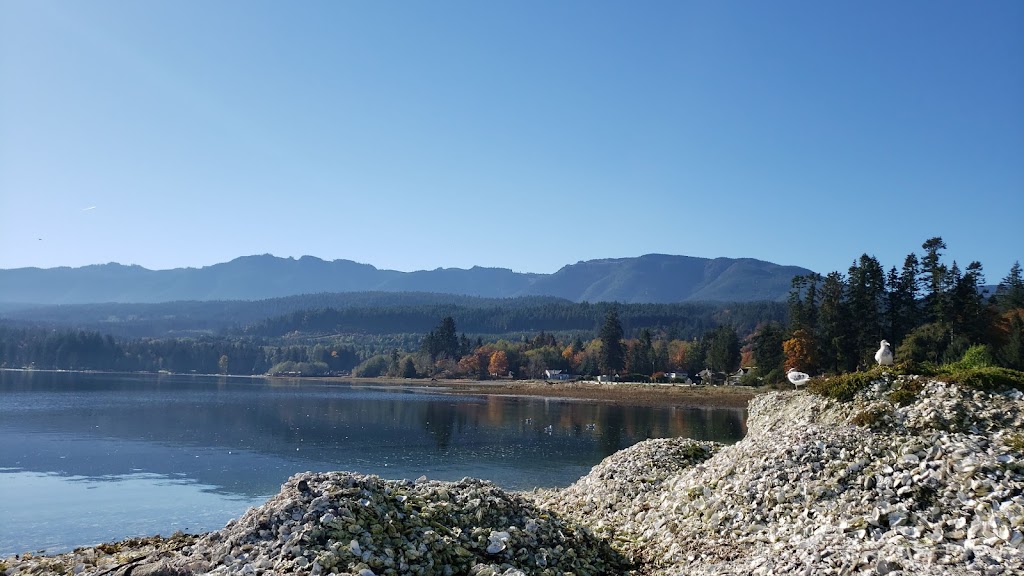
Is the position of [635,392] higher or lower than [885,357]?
lower

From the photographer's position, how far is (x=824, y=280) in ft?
270

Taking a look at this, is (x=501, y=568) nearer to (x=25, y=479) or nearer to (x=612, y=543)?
(x=612, y=543)

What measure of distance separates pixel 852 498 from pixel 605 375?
12030 cm

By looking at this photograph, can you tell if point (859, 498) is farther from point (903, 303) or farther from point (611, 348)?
point (611, 348)

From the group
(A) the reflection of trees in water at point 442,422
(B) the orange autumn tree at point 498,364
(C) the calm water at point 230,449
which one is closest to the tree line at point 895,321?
(C) the calm water at point 230,449

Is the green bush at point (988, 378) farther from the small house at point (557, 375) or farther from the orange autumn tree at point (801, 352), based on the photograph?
the small house at point (557, 375)

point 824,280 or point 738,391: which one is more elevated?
point 824,280

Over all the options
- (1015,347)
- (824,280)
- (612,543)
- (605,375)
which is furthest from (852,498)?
(605,375)

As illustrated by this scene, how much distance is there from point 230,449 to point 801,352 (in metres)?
64.4

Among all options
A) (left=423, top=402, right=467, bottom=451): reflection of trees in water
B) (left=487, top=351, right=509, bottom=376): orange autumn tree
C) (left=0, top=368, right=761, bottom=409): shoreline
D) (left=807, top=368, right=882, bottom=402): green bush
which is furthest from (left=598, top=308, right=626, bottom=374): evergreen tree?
(left=807, top=368, right=882, bottom=402): green bush

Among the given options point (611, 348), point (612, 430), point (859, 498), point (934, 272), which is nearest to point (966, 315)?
point (934, 272)

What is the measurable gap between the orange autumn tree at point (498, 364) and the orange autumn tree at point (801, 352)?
82.1 meters

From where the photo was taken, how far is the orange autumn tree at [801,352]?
8200 cm

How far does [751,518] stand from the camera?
15023mm
